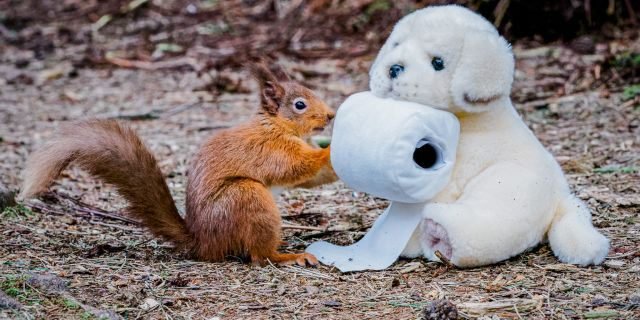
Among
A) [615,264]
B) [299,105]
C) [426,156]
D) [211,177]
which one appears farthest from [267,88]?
[615,264]

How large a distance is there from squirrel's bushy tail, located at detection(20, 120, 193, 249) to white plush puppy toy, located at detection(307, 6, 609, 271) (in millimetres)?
715

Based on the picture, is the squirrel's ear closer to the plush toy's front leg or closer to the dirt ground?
the dirt ground

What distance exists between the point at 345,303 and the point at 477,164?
0.71m

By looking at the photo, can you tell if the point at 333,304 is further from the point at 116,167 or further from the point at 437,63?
the point at 116,167

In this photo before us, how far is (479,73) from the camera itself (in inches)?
117

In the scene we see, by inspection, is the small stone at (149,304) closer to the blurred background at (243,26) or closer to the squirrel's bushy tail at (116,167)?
the squirrel's bushy tail at (116,167)

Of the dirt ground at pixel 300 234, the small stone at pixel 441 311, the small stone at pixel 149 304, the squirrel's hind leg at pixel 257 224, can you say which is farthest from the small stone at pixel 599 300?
the small stone at pixel 149 304

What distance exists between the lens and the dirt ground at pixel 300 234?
2811mm

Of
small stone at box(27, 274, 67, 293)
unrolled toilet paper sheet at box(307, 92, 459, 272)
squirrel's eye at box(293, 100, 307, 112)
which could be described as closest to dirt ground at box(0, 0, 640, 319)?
small stone at box(27, 274, 67, 293)

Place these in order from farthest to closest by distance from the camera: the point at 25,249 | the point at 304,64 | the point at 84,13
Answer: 1. the point at 84,13
2. the point at 304,64
3. the point at 25,249

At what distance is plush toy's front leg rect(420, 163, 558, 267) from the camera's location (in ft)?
9.78

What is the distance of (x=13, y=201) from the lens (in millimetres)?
4098

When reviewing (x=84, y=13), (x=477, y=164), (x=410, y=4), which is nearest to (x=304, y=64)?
(x=410, y=4)

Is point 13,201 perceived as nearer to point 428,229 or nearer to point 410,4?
point 428,229
